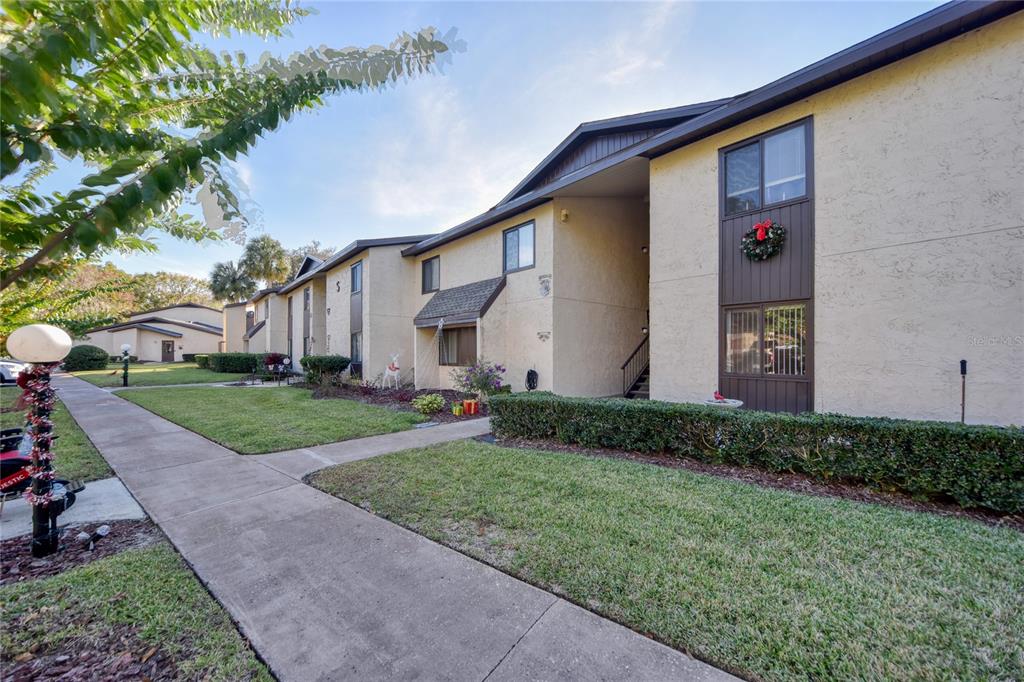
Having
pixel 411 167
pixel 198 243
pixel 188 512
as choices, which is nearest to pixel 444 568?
pixel 198 243

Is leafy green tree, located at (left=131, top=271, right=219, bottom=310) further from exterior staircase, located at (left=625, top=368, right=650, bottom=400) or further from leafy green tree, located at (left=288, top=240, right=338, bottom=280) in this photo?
exterior staircase, located at (left=625, top=368, right=650, bottom=400)

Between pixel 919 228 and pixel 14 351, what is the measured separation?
1009cm

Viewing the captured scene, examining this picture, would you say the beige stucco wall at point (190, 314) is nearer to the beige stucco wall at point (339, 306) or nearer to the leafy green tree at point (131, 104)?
the beige stucco wall at point (339, 306)

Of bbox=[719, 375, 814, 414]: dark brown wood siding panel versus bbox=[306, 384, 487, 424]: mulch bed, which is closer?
bbox=[719, 375, 814, 414]: dark brown wood siding panel

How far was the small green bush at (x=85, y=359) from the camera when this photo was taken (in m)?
26.0

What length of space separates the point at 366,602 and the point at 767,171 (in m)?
8.89

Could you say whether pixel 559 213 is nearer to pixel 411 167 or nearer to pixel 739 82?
pixel 739 82

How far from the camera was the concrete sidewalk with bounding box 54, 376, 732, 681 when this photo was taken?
236 cm

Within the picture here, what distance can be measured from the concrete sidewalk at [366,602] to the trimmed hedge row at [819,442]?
12.6 feet

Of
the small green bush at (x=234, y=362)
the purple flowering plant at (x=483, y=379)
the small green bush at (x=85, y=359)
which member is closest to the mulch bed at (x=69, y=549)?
the purple flowering plant at (x=483, y=379)

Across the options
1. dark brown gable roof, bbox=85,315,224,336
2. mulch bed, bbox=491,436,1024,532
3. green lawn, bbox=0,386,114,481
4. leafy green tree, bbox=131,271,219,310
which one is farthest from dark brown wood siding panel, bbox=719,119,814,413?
leafy green tree, bbox=131,271,219,310

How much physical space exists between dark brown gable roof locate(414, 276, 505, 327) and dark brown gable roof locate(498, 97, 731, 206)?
3871 millimetres

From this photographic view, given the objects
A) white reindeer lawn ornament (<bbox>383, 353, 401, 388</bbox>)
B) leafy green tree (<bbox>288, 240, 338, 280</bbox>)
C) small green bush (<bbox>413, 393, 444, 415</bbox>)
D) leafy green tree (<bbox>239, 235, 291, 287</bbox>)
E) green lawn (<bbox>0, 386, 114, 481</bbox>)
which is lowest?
green lawn (<bbox>0, 386, 114, 481</bbox>)

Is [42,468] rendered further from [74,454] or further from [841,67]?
[841,67]
